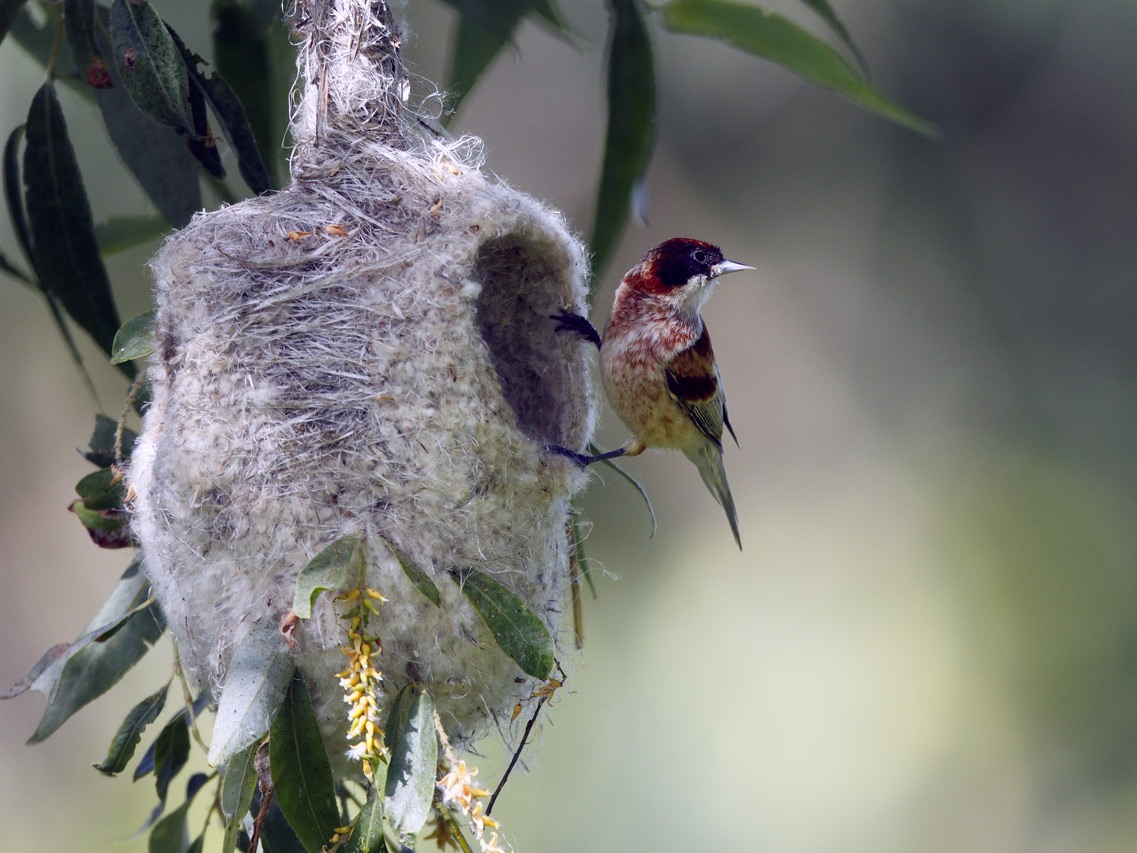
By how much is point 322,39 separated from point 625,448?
1.08 m

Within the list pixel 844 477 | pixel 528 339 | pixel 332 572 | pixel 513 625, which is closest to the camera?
pixel 332 572

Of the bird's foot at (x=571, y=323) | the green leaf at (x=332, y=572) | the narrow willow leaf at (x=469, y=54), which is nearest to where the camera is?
the green leaf at (x=332, y=572)

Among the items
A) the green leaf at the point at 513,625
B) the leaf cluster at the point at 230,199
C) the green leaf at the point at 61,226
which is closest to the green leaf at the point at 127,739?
the leaf cluster at the point at 230,199

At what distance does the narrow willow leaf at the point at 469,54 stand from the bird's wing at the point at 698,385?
0.85 metres

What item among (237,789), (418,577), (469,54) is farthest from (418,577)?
(469,54)

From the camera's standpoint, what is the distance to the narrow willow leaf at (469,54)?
2.86 m

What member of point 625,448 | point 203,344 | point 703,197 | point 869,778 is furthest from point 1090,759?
point 203,344

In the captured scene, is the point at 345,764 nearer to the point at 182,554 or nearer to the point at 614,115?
the point at 182,554

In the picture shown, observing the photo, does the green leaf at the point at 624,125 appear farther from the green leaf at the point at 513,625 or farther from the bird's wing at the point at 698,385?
the green leaf at the point at 513,625

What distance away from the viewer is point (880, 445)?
6367 mm

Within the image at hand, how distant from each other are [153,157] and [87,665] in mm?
1004

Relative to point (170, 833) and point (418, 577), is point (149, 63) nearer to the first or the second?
point (418, 577)

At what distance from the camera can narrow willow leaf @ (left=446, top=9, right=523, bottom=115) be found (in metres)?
2.86

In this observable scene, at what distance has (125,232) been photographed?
263cm
